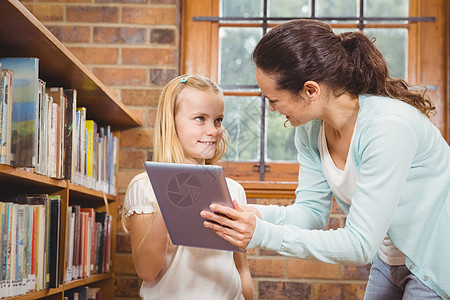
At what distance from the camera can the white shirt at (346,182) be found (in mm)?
1399

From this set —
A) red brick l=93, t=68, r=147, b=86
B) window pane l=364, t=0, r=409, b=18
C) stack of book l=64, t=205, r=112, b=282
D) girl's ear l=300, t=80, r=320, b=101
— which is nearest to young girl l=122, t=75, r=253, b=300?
stack of book l=64, t=205, r=112, b=282

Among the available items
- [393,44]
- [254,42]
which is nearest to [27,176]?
[254,42]

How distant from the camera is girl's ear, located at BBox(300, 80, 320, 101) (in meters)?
1.37

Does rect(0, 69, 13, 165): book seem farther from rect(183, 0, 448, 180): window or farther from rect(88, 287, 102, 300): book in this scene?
rect(183, 0, 448, 180): window

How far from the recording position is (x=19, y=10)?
119cm

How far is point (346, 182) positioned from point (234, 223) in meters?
0.35

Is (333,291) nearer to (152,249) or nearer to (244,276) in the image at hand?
(244,276)

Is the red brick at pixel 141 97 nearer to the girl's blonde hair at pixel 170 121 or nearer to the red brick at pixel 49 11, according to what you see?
the red brick at pixel 49 11

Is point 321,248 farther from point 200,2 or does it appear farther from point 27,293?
point 200,2

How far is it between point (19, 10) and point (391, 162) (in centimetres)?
86

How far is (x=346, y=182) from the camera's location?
4.68ft

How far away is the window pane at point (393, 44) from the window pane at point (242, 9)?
0.55 metres

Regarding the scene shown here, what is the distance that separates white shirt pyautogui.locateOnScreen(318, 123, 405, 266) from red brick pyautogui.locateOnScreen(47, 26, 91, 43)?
150 centimetres

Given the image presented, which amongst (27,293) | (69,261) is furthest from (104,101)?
(27,293)
